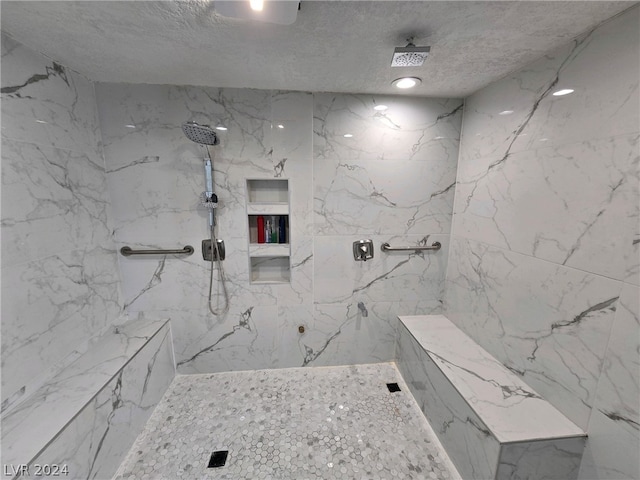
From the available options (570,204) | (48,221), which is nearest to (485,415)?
(570,204)

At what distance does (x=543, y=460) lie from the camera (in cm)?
102

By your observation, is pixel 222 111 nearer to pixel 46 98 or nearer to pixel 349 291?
pixel 46 98

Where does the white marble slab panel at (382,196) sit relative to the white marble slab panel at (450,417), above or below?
above

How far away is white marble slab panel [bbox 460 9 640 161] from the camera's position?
0.88 meters

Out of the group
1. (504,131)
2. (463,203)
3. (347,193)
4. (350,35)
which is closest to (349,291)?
(347,193)

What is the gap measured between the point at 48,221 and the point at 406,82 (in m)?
2.06

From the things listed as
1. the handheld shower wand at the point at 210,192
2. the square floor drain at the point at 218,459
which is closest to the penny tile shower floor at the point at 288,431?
the square floor drain at the point at 218,459

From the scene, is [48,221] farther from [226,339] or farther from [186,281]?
[226,339]

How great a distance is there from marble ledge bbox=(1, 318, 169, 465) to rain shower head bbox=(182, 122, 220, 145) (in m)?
1.29

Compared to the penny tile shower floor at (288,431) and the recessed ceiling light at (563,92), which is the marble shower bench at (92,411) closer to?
the penny tile shower floor at (288,431)

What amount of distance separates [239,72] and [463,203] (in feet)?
5.47

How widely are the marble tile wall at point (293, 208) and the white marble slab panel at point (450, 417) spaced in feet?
1.09

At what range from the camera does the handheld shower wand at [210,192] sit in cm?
138

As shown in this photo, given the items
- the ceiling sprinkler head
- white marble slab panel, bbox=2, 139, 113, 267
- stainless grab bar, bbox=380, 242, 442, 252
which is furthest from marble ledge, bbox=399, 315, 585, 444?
white marble slab panel, bbox=2, 139, 113, 267
